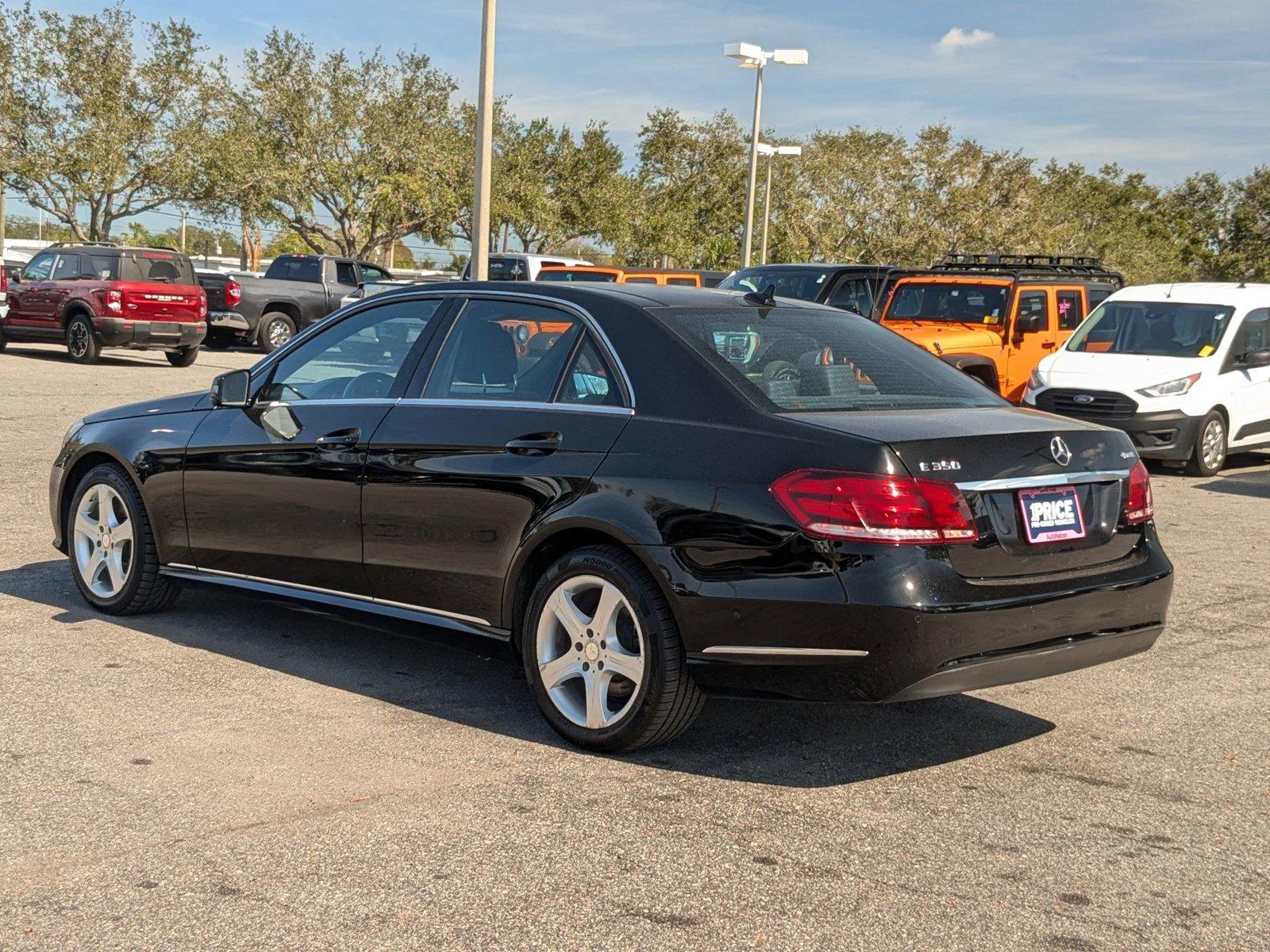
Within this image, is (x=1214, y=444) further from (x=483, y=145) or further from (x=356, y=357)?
(x=356, y=357)

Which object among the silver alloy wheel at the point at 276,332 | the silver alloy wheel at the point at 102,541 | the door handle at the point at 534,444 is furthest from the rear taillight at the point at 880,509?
the silver alloy wheel at the point at 276,332

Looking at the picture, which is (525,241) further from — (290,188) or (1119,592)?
(1119,592)

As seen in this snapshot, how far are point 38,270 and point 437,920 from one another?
23.5 m

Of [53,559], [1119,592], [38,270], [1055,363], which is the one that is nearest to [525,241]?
[38,270]

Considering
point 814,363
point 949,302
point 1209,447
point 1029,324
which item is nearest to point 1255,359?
point 1209,447

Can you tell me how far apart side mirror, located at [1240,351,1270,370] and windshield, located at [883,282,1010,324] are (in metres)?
2.93

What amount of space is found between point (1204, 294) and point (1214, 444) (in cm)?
188

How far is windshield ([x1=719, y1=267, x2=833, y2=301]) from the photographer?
65.0 ft

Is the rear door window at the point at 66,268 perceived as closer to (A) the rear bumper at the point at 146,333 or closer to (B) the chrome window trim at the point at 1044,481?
(A) the rear bumper at the point at 146,333

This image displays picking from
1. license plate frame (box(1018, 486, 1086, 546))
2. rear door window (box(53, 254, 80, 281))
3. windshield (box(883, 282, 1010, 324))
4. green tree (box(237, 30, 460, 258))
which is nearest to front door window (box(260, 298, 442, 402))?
license plate frame (box(1018, 486, 1086, 546))

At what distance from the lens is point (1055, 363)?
15.5 metres

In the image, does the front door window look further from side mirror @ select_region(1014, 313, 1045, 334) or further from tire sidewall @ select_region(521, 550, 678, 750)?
side mirror @ select_region(1014, 313, 1045, 334)

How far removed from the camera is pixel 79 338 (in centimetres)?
2408

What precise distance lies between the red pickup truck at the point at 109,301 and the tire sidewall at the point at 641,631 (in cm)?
1998
